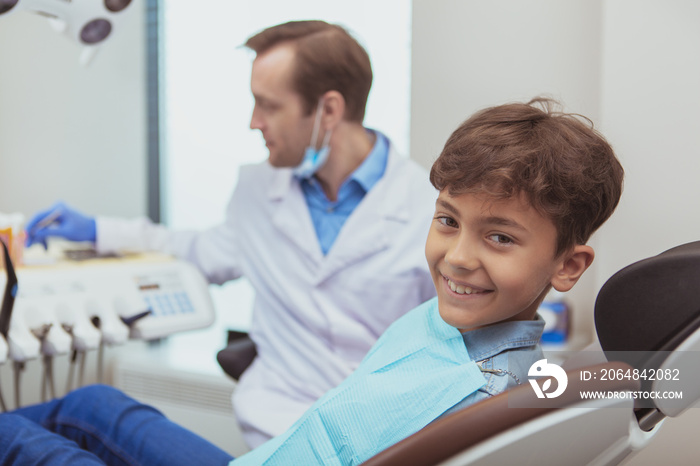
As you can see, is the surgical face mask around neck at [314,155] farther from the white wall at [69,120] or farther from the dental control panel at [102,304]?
the white wall at [69,120]

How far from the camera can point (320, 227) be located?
1.73 m

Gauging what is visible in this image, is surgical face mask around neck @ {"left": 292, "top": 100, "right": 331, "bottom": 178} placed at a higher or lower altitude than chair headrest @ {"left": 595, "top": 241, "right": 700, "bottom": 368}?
lower

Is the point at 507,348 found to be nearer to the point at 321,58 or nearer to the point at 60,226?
the point at 321,58

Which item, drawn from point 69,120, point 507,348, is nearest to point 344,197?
point 507,348

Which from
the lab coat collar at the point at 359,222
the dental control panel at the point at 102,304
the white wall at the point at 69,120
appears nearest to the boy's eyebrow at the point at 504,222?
the lab coat collar at the point at 359,222

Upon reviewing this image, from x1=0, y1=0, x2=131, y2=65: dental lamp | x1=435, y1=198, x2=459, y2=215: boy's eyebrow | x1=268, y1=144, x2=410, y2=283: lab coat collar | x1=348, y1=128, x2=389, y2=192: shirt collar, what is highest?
x1=0, y1=0, x2=131, y2=65: dental lamp

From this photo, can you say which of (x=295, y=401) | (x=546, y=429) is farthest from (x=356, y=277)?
(x=546, y=429)

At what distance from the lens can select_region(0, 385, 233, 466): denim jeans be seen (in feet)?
3.71

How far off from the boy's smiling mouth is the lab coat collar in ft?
2.33

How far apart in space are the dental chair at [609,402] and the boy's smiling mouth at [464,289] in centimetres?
15

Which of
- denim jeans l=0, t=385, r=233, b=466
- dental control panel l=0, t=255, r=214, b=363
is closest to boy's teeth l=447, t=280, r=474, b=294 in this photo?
denim jeans l=0, t=385, r=233, b=466

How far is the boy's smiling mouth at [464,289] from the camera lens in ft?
2.96

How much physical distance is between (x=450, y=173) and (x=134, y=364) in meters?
2.06

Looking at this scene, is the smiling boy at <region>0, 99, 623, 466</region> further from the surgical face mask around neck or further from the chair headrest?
the surgical face mask around neck
